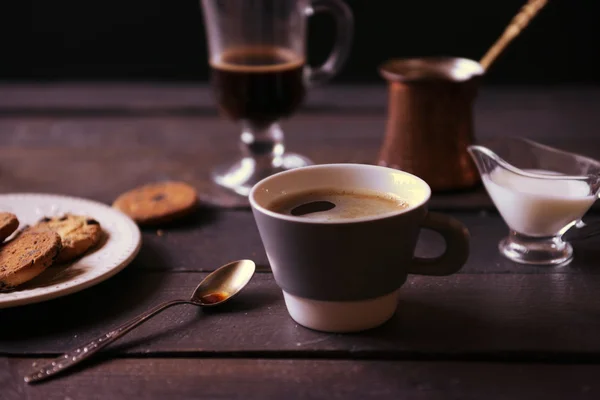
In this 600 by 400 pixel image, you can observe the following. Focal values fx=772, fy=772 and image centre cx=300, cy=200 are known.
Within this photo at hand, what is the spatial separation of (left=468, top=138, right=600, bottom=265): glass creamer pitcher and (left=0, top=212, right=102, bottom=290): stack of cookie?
0.46m

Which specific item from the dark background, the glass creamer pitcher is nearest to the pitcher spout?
the glass creamer pitcher

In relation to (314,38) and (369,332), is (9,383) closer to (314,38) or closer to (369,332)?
(369,332)

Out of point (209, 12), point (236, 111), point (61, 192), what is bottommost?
point (61, 192)

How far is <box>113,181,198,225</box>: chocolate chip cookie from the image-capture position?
1.01 meters

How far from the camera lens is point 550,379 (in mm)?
660

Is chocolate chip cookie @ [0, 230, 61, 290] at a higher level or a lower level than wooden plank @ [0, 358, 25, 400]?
higher

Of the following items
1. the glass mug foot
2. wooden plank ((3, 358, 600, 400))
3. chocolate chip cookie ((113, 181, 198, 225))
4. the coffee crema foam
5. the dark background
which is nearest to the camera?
wooden plank ((3, 358, 600, 400))

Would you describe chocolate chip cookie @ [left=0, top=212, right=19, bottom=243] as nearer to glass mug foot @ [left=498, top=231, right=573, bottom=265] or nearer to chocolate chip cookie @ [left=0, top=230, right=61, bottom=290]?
chocolate chip cookie @ [left=0, top=230, right=61, bottom=290]

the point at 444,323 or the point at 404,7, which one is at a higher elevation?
the point at 404,7

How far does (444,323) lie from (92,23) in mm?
1481

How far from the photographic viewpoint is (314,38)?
6.31ft

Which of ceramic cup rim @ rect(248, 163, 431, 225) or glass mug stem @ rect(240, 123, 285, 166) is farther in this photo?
glass mug stem @ rect(240, 123, 285, 166)

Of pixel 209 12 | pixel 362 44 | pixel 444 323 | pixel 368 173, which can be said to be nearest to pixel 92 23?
pixel 362 44

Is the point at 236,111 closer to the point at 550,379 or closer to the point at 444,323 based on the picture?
the point at 444,323
